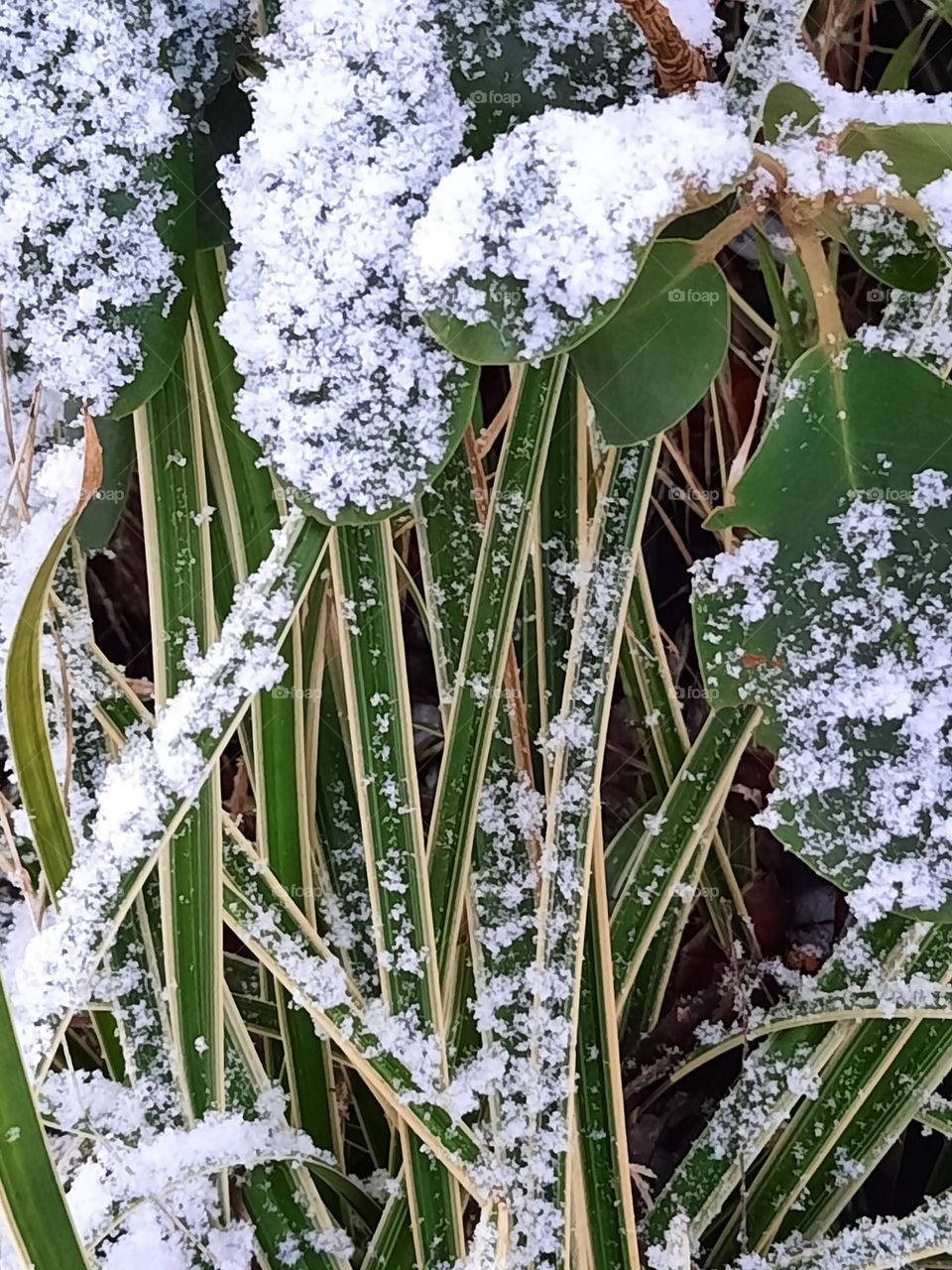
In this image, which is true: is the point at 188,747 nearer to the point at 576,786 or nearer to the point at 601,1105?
the point at 576,786

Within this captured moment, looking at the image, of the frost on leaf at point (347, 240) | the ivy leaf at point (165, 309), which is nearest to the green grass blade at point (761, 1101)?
the frost on leaf at point (347, 240)

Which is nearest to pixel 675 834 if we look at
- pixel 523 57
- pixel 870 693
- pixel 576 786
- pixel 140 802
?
pixel 576 786

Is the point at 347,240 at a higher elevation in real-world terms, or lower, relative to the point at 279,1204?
higher

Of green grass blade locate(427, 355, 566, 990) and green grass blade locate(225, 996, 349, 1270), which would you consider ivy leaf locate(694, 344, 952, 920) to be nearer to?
green grass blade locate(427, 355, 566, 990)

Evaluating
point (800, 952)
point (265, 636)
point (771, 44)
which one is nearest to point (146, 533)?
point (265, 636)

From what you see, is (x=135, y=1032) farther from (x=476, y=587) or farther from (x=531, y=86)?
(x=531, y=86)
